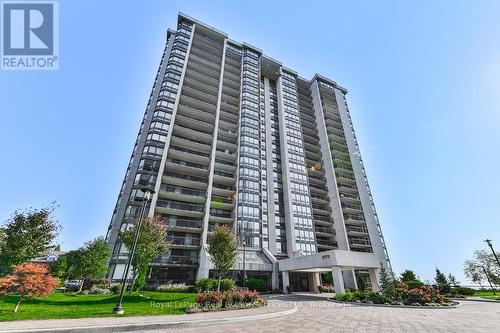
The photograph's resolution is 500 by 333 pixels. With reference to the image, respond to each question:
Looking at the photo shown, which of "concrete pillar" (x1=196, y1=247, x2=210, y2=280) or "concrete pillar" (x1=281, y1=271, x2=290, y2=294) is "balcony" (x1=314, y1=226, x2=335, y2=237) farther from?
"concrete pillar" (x1=196, y1=247, x2=210, y2=280)

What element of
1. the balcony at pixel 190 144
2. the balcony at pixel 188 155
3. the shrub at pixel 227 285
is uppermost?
the balcony at pixel 190 144

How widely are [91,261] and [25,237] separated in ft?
28.8

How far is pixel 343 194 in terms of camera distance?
62.2m

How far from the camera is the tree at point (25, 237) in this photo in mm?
21688

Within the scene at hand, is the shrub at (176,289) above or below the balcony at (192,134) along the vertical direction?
below

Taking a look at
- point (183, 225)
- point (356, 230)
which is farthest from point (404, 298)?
point (356, 230)

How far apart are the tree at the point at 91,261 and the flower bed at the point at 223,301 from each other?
20.9 metres

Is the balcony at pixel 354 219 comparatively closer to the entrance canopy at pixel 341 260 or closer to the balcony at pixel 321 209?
the balcony at pixel 321 209

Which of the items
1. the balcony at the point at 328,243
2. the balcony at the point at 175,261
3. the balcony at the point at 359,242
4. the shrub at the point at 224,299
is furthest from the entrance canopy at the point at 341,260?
the balcony at the point at 359,242

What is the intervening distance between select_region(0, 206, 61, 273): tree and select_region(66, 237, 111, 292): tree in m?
6.74

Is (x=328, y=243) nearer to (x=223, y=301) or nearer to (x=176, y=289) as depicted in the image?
(x=176, y=289)

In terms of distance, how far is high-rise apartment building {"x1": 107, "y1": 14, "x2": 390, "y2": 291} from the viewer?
39.7 meters

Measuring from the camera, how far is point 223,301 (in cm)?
1647

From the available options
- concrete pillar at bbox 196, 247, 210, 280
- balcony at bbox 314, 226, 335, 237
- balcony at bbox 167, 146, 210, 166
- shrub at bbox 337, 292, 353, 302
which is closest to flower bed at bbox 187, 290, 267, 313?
shrub at bbox 337, 292, 353, 302
